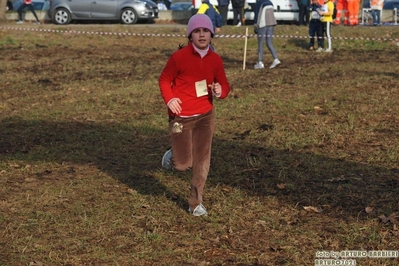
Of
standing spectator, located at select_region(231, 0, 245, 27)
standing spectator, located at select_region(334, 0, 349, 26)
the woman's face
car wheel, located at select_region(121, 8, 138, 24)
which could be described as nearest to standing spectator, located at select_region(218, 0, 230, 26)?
standing spectator, located at select_region(231, 0, 245, 27)

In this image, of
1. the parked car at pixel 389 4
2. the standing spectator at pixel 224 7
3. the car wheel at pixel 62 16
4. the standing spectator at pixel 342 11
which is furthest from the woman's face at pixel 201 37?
the parked car at pixel 389 4

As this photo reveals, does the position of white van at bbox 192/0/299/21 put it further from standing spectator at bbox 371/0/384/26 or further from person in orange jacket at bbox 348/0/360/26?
standing spectator at bbox 371/0/384/26

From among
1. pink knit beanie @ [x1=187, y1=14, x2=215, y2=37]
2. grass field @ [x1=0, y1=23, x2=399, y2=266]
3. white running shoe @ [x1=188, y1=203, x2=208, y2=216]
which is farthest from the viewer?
white running shoe @ [x1=188, y1=203, x2=208, y2=216]

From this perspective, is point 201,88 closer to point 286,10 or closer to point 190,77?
point 190,77

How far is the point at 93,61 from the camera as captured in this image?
21625 mm

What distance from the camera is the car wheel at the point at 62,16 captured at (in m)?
32.1

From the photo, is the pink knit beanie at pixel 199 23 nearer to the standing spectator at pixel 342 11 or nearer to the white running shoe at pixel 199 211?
the white running shoe at pixel 199 211

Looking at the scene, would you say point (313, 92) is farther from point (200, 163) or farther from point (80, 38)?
point (80, 38)

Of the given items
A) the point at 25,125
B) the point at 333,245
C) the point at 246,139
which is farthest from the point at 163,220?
the point at 25,125

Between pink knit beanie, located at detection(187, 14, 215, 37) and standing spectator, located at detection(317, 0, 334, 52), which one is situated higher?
pink knit beanie, located at detection(187, 14, 215, 37)

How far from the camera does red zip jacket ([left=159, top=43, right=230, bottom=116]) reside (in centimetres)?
734

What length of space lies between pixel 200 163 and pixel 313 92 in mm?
8363

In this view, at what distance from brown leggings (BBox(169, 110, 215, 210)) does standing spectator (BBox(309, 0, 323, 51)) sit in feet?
57.3

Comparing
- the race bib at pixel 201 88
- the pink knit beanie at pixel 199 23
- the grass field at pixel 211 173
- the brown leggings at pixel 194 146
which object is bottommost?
the grass field at pixel 211 173
